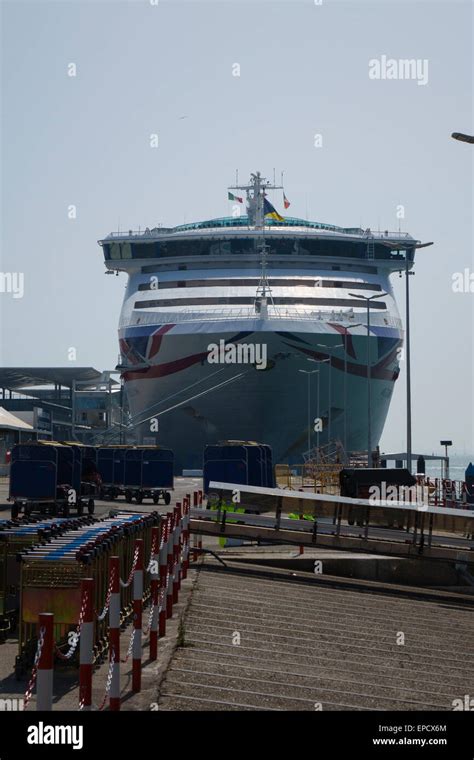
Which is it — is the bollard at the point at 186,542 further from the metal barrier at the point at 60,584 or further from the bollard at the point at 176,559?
the metal barrier at the point at 60,584

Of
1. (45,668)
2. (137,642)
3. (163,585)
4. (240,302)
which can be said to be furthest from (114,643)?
(240,302)

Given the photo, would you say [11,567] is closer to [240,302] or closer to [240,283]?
[240,302]

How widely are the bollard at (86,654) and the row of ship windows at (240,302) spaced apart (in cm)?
5465

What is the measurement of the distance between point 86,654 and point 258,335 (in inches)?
2016

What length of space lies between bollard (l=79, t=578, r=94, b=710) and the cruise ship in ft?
158

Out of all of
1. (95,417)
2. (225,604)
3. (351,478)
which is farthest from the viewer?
(95,417)

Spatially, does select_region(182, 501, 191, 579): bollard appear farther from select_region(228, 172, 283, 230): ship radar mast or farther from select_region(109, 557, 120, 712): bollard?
select_region(228, 172, 283, 230): ship radar mast

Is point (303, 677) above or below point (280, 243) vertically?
below

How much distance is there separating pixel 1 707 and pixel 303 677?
10.2ft

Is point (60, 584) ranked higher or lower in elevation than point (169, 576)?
higher

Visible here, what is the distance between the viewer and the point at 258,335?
58.6 m

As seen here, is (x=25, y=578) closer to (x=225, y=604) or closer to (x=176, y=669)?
(x=176, y=669)

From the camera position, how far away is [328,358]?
2365 inches
